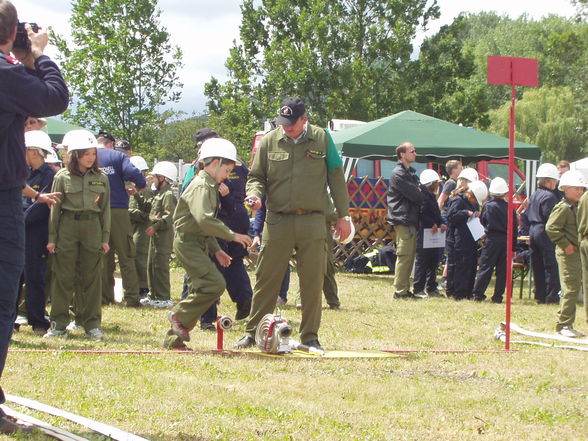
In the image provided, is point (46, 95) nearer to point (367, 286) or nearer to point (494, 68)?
point (494, 68)

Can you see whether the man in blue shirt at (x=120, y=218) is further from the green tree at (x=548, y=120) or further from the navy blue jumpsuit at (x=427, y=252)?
the green tree at (x=548, y=120)

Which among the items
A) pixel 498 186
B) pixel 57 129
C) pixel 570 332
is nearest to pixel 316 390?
pixel 570 332

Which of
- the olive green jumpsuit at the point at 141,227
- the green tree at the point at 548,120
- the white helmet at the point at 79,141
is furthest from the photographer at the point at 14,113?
the green tree at the point at 548,120

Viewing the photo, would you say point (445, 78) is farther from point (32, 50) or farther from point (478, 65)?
point (32, 50)

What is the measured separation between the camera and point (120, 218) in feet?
34.7

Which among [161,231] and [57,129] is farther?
[57,129]

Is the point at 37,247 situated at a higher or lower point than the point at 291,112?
lower

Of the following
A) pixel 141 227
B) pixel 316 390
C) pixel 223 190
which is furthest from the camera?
pixel 141 227

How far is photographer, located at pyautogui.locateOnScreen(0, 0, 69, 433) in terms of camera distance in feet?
13.8

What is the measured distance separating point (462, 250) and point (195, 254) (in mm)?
6815

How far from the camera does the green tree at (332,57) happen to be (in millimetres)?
32719

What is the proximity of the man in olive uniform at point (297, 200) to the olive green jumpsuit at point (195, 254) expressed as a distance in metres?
0.36

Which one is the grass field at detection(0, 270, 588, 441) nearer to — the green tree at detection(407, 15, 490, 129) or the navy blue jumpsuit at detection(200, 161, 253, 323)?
the navy blue jumpsuit at detection(200, 161, 253, 323)

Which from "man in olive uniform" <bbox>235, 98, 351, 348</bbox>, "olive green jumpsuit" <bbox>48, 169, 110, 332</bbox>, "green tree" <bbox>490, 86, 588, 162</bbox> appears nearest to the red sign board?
"man in olive uniform" <bbox>235, 98, 351, 348</bbox>
